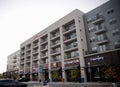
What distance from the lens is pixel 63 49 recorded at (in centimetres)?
4128

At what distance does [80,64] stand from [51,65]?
1422 cm

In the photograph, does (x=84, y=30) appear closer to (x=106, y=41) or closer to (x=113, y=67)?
(x=106, y=41)

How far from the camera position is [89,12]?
1540 inches

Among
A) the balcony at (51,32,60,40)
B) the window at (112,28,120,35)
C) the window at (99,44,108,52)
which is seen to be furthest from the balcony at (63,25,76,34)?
the window at (112,28,120,35)

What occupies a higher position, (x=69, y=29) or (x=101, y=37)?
(x=69, y=29)

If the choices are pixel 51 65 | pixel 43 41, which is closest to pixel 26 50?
pixel 43 41

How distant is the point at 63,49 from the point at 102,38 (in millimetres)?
13258

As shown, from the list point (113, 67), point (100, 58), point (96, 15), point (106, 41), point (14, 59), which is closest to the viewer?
point (113, 67)

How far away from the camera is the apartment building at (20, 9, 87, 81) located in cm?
3606

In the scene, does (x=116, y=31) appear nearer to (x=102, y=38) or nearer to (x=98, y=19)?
(x=102, y=38)

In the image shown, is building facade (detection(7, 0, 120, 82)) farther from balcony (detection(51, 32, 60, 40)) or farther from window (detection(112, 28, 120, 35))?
balcony (detection(51, 32, 60, 40))

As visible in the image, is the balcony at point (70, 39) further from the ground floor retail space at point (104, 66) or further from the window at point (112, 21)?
the window at point (112, 21)

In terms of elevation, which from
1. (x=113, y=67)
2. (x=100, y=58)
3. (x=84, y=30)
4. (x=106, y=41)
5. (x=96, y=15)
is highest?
(x=96, y=15)

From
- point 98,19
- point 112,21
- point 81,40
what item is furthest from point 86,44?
point 112,21
